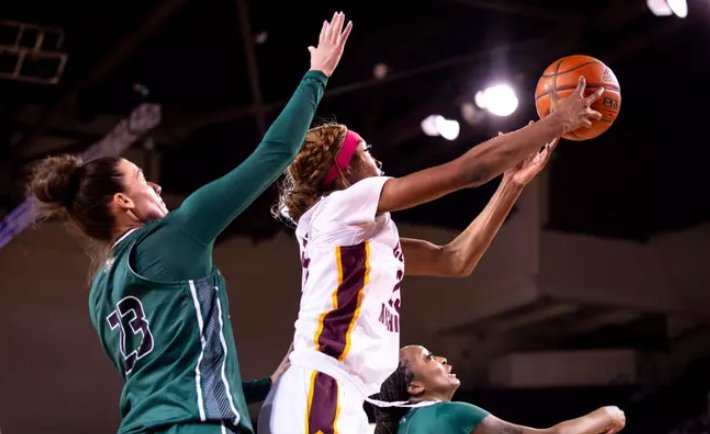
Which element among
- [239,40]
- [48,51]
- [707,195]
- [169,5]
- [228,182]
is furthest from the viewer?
[707,195]

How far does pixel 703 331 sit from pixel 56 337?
8.01 m

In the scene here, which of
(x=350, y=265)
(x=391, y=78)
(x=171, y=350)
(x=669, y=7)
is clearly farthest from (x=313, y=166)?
(x=391, y=78)

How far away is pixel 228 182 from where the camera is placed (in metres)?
2.29

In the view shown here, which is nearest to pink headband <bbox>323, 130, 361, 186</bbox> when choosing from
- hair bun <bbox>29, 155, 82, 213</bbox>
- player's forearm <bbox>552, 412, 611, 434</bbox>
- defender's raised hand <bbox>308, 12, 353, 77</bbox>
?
defender's raised hand <bbox>308, 12, 353, 77</bbox>

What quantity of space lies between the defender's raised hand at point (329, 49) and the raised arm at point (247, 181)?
16cm

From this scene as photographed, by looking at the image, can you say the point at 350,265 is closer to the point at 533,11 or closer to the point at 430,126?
the point at 533,11

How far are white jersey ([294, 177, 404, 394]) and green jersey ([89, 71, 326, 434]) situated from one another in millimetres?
332

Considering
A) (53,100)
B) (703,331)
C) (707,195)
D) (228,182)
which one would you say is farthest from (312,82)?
(703,331)

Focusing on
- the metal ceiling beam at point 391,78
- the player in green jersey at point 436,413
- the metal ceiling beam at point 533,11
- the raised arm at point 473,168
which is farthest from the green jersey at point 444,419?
the metal ceiling beam at point 391,78

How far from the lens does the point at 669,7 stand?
7090mm

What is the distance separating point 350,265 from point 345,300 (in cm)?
11

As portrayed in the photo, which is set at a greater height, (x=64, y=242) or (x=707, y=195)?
(x=707, y=195)

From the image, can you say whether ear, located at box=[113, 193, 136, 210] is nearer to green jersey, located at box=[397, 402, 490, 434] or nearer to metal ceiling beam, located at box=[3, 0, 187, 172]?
green jersey, located at box=[397, 402, 490, 434]

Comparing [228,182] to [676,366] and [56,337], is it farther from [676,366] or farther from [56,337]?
[676,366]
